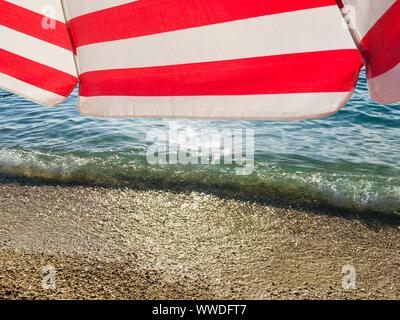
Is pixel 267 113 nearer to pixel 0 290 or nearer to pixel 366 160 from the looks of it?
pixel 0 290

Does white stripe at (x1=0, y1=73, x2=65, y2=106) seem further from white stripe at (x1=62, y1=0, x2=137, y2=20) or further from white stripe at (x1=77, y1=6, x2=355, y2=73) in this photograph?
white stripe at (x1=62, y1=0, x2=137, y2=20)

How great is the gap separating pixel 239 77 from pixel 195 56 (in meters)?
0.14

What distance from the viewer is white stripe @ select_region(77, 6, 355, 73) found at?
872mm

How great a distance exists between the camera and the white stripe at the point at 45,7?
1.20 metres

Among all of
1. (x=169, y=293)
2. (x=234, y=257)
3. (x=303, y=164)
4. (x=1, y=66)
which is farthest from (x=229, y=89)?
(x=303, y=164)

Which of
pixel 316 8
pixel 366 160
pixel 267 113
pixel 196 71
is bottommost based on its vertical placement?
pixel 366 160

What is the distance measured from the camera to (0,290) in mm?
3596

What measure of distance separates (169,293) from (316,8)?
328cm

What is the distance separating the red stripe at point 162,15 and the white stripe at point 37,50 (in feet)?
0.29

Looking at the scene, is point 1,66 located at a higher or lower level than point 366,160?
higher

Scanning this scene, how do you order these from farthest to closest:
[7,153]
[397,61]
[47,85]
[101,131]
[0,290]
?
[101,131], [7,153], [0,290], [47,85], [397,61]

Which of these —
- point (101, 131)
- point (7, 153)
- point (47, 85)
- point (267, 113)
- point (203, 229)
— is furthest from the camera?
point (101, 131)

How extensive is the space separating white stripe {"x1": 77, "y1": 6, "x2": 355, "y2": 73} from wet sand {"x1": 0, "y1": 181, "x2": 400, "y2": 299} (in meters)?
2.95

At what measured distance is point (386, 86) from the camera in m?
0.82
